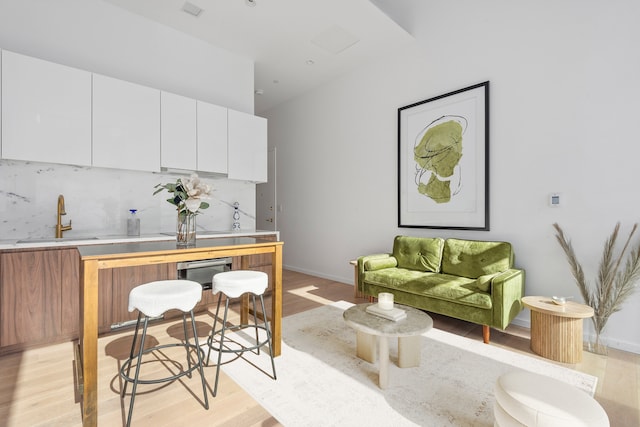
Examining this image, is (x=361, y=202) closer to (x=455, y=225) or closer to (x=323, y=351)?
(x=455, y=225)

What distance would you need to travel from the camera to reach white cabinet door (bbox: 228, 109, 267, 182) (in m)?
3.90

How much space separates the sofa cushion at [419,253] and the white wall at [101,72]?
94.8 inches

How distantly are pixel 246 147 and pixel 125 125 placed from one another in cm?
140

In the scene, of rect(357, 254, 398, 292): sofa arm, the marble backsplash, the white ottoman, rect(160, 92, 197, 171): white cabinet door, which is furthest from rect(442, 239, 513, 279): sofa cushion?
rect(160, 92, 197, 171): white cabinet door

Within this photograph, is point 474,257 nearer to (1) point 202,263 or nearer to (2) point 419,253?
(2) point 419,253

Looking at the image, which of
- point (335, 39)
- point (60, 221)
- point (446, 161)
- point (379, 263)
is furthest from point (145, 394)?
point (335, 39)

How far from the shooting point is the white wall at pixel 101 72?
2754 millimetres

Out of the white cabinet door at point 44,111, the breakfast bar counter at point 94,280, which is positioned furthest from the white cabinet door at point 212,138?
the breakfast bar counter at point 94,280

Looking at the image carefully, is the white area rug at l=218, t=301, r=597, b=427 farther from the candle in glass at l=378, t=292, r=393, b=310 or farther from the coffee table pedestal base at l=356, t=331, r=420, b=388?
the candle in glass at l=378, t=292, r=393, b=310

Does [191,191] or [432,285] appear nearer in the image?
[191,191]

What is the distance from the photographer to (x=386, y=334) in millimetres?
1846

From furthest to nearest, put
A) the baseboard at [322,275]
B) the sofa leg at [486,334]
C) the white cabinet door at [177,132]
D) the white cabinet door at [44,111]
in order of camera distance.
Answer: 1. the baseboard at [322,275]
2. the white cabinet door at [177,132]
3. the sofa leg at [486,334]
4. the white cabinet door at [44,111]

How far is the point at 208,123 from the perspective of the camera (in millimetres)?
3645

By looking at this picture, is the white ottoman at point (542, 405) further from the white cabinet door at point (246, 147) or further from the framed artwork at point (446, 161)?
the white cabinet door at point (246, 147)
